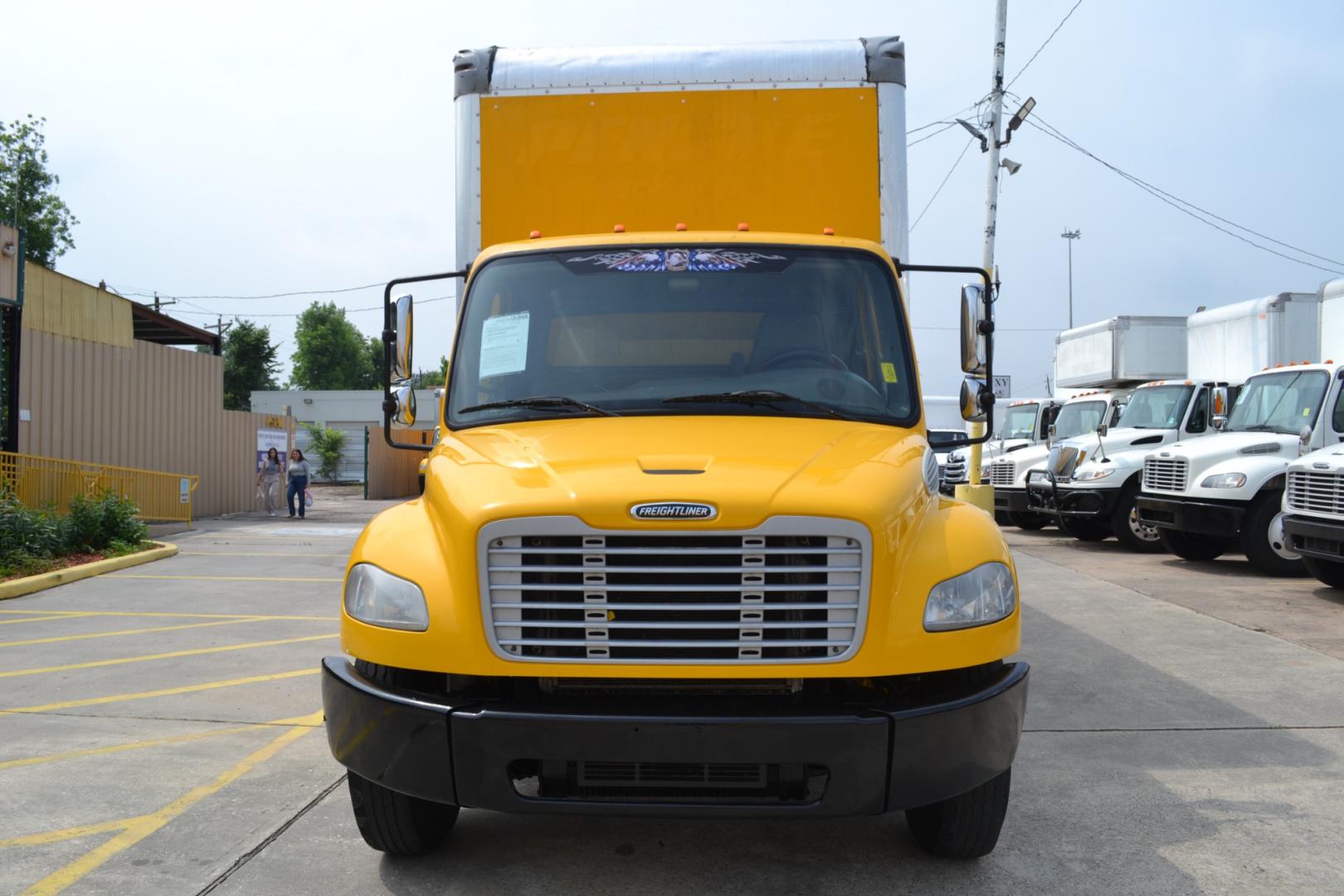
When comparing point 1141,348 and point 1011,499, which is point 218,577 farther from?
point 1141,348

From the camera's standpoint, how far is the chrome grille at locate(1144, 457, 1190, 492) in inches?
507

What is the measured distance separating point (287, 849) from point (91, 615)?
6573mm

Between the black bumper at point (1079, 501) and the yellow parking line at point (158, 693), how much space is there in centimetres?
1100

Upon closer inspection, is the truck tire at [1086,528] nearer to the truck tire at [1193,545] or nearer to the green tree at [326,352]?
the truck tire at [1193,545]

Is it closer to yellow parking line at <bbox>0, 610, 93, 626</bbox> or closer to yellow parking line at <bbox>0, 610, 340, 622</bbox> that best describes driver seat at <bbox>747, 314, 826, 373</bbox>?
yellow parking line at <bbox>0, 610, 340, 622</bbox>

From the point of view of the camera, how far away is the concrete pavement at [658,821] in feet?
12.7

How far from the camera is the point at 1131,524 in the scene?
49.8 ft

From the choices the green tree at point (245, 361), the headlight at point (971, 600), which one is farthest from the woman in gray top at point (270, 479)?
the green tree at point (245, 361)

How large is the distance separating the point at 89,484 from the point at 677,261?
1475cm

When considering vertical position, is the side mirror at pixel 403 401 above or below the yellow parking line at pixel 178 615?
above

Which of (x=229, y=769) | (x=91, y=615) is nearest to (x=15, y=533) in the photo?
(x=91, y=615)

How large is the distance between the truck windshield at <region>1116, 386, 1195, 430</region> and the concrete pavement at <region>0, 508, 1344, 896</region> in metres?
7.22

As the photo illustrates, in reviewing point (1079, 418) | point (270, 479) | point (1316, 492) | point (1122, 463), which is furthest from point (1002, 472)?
point (270, 479)

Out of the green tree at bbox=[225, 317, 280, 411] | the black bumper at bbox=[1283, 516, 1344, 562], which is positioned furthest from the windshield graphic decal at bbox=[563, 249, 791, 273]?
the green tree at bbox=[225, 317, 280, 411]
